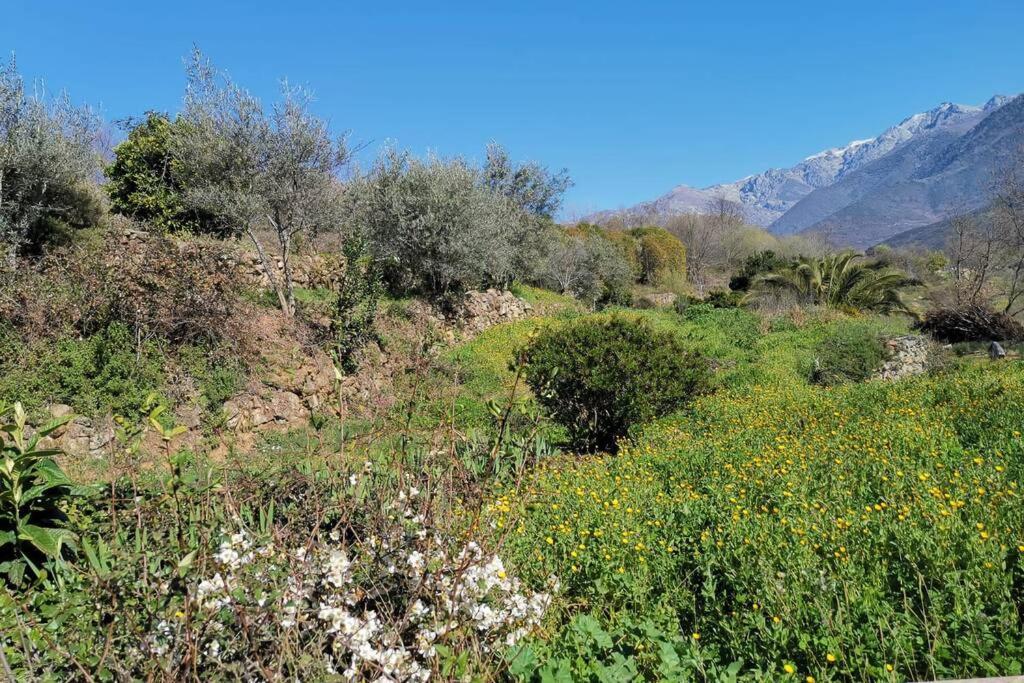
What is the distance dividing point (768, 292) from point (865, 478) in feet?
59.9

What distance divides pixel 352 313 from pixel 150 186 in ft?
21.5

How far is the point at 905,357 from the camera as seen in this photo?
1117cm

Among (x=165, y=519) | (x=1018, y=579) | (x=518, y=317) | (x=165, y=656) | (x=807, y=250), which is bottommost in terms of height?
(x=1018, y=579)

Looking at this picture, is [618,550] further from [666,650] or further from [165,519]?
[165,519]

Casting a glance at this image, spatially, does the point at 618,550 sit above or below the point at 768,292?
below

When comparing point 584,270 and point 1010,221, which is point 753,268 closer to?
point 584,270

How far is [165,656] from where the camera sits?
5.59 feet

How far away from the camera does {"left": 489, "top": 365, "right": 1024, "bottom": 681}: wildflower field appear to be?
2.20 metres

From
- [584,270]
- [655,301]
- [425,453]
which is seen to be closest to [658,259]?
[655,301]

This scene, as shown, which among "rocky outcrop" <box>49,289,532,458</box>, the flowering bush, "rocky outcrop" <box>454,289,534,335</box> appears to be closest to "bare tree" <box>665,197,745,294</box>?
"rocky outcrop" <box>454,289,534,335</box>

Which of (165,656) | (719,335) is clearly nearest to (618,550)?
(165,656)

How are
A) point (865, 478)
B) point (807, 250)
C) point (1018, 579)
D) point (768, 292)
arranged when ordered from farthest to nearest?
point (807, 250) < point (768, 292) < point (865, 478) < point (1018, 579)

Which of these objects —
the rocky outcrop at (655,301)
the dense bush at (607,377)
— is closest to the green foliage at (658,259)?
the rocky outcrop at (655,301)

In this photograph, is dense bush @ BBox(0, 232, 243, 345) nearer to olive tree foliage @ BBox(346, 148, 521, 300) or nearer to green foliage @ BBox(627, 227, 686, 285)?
olive tree foliage @ BBox(346, 148, 521, 300)
